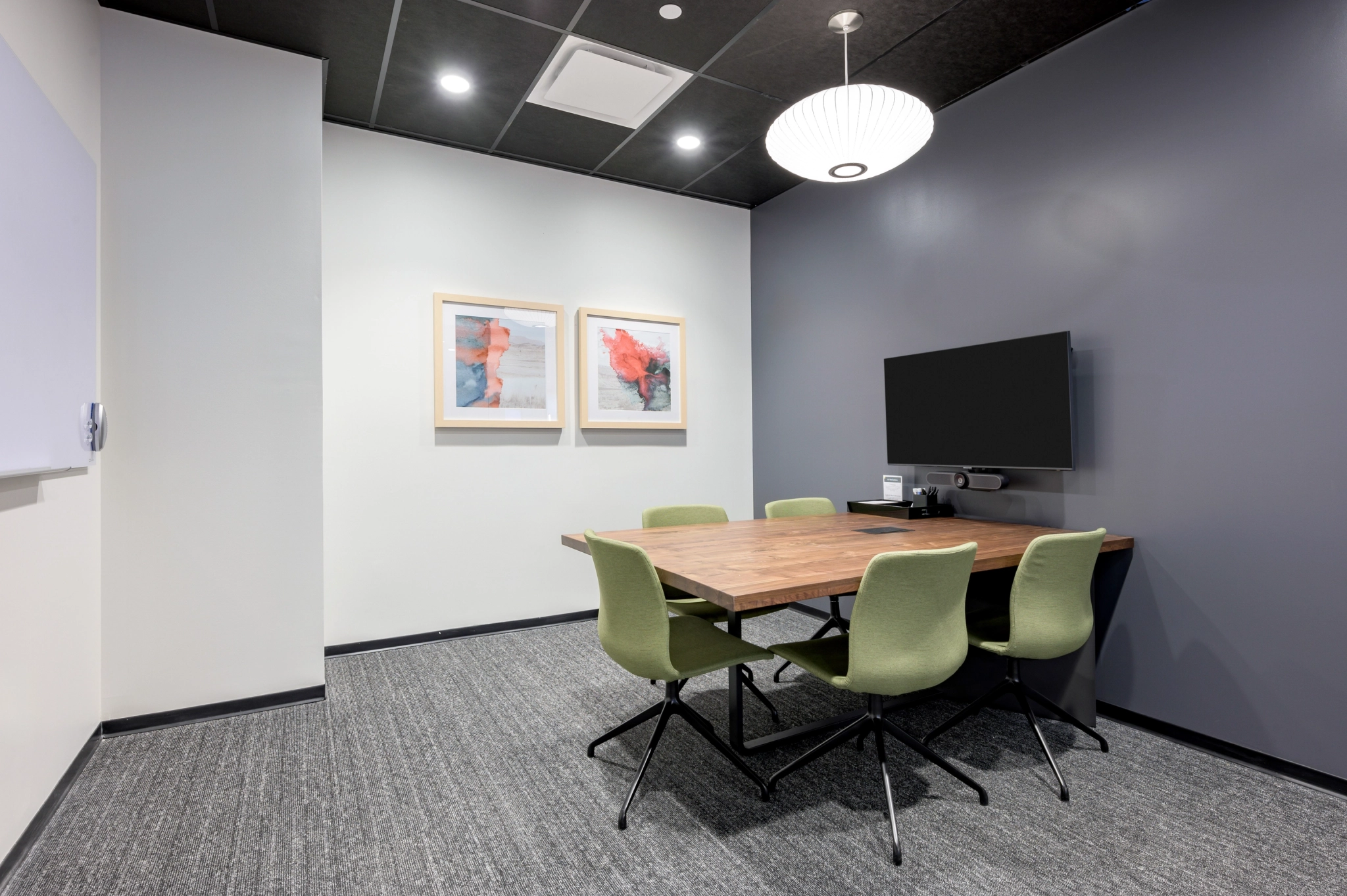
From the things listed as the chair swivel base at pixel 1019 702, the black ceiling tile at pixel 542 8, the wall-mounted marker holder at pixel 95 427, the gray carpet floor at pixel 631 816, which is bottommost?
the gray carpet floor at pixel 631 816

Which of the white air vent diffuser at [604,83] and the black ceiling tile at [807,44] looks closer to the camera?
the black ceiling tile at [807,44]

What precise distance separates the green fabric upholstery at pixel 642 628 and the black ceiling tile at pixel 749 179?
3.07m

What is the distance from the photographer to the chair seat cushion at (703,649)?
2.20 m

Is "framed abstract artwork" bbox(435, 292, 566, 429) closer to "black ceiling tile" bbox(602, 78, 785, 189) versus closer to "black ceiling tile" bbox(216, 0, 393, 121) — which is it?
"black ceiling tile" bbox(602, 78, 785, 189)

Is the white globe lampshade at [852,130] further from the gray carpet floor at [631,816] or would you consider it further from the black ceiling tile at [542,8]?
the gray carpet floor at [631,816]

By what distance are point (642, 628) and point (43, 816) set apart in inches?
77.5

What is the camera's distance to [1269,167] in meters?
2.45

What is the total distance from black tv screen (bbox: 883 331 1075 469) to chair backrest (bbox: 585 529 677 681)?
6.70ft

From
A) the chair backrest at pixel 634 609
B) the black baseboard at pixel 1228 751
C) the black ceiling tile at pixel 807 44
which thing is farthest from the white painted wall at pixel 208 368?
the black baseboard at pixel 1228 751

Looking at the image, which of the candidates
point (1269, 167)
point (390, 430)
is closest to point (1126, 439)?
point (1269, 167)

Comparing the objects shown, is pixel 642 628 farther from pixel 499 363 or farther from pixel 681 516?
pixel 499 363

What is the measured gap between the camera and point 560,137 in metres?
4.08

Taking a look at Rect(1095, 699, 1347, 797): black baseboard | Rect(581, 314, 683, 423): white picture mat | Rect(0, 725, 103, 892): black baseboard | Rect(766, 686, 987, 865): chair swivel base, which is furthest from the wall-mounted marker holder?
Rect(1095, 699, 1347, 797): black baseboard

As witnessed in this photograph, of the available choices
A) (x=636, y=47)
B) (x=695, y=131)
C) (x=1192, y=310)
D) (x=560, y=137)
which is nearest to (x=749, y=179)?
(x=695, y=131)
